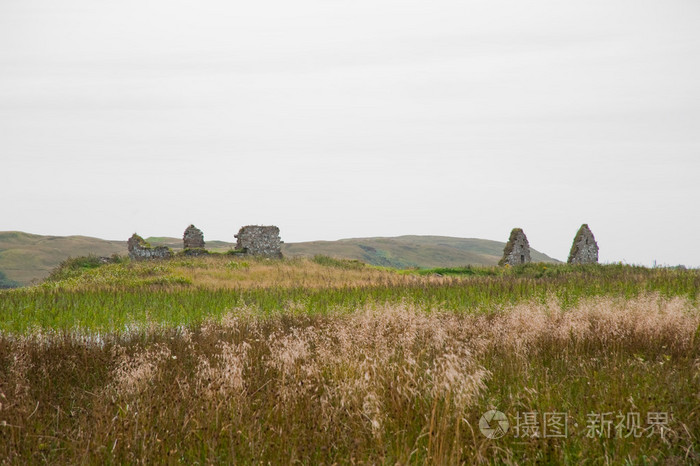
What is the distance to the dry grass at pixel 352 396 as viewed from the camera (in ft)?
13.0

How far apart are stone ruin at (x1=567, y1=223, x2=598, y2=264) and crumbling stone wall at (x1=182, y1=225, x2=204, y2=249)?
25.0m

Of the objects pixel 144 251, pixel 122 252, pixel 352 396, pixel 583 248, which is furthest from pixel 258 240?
pixel 122 252

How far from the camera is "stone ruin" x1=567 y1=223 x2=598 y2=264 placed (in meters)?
31.8

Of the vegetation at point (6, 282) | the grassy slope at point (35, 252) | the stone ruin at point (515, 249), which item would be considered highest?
the stone ruin at point (515, 249)

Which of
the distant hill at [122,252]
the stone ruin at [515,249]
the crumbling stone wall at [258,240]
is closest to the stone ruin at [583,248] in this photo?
the stone ruin at [515,249]

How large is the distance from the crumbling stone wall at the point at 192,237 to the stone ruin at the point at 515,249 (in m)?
21.1

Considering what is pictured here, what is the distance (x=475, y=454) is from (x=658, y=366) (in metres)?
3.38

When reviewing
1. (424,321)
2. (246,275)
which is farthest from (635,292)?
(246,275)

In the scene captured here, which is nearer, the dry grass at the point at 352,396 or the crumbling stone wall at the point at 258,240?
the dry grass at the point at 352,396

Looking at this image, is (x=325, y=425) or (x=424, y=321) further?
(x=424, y=321)

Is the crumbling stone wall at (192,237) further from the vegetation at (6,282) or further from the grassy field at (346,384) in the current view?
the vegetation at (6,282)

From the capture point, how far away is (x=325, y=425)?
4430 mm

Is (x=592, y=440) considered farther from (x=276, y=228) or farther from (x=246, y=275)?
(x=276, y=228)

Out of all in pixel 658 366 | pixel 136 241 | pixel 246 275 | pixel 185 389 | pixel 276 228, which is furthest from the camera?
pixel 276 228
